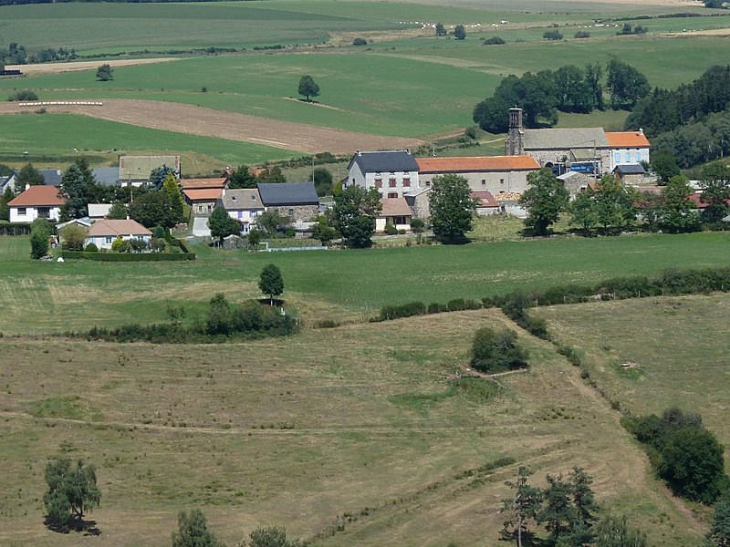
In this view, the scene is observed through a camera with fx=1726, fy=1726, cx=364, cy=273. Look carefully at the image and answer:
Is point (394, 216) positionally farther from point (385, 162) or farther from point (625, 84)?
point (625, 84)

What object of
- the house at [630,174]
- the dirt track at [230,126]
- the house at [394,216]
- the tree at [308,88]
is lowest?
the house at [394,216]

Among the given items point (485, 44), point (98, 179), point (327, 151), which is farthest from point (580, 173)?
point (485, 44)

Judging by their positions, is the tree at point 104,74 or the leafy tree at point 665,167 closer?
the leafy tree at point 665,167

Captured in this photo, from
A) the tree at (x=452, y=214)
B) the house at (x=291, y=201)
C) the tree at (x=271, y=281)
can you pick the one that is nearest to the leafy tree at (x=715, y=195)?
the tree at (x=452, y=214)

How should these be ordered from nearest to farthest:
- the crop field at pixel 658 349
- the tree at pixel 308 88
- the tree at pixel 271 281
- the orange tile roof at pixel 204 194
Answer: the crop field at pixel 658 349
the tree at pixel 271 281
the orange tile roof at pixel 204 194
the tree at pixel 308 88

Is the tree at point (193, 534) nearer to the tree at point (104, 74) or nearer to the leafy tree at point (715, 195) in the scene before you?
the leafy tree at point (715, 195)

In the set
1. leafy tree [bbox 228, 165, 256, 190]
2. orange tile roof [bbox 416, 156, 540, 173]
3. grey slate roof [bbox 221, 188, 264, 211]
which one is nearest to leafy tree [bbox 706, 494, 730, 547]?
grey slate roof [bbox 221, 188, 264, 211]

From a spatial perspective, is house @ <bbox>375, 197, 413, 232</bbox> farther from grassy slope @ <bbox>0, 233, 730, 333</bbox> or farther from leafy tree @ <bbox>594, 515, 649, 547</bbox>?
leafy tree @ <bbox>594, 515, 649, 547</bbox>
